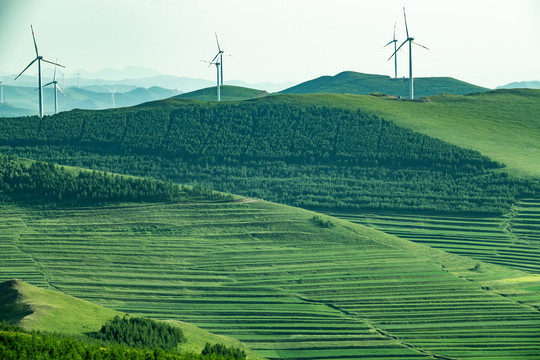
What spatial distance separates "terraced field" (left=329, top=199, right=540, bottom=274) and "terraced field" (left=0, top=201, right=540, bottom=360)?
27.3 feet

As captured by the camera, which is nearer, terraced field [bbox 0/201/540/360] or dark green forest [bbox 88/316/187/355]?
dark green forest [bbox 88/316/187/355]

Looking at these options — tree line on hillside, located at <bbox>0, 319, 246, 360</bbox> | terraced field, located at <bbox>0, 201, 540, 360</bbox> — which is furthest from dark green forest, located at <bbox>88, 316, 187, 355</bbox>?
terraced field, located at <bbox>0, 201, 540, 360</bbox>

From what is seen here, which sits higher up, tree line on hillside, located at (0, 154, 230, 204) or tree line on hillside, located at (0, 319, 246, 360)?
tree line on hillside, located at (0, 154, 230, 204)

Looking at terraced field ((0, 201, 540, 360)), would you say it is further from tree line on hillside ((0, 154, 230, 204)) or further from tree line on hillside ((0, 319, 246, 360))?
tree line on hillside ((0, 319, 246, 360))

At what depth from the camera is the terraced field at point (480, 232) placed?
150 meters

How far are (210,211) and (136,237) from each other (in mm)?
17000

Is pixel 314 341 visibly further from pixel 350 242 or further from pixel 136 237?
pixel 136 237

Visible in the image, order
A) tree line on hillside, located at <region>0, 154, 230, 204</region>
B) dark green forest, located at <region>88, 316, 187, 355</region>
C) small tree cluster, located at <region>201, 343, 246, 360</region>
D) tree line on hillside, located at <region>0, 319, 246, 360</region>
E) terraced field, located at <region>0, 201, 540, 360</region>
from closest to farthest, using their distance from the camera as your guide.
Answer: tree line on hillside, located at <region>0, 319, 246, 360</region>
small tree cluster, located at <region>201, 343, 246, 360</region>
dark green forest, located at <region>88, 316, 187, 355</region>
terraced field, located at <region>0, 201, 540, 360</region>
tree line on hillside, located at <region>0, 154, 230, 204</region>

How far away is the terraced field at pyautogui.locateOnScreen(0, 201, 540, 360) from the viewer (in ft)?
348

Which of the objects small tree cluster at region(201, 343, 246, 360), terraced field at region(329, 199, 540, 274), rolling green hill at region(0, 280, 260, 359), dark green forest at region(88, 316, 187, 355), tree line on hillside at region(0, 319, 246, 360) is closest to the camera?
tree line on hillside at region(0, 319, 246, 360)

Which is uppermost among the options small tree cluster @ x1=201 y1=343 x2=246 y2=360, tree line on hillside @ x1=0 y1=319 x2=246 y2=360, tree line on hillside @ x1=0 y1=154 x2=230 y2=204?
tree line on hillside @ x1=0 y1=154 x2=230 y2=204

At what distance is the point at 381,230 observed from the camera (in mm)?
169625

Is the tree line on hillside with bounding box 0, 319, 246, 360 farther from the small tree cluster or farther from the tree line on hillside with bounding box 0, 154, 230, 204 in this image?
the tree line on hillside with bounding box 0, 154, 230, 204

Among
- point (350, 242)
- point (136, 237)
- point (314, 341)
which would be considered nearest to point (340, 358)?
point (314, 341)
